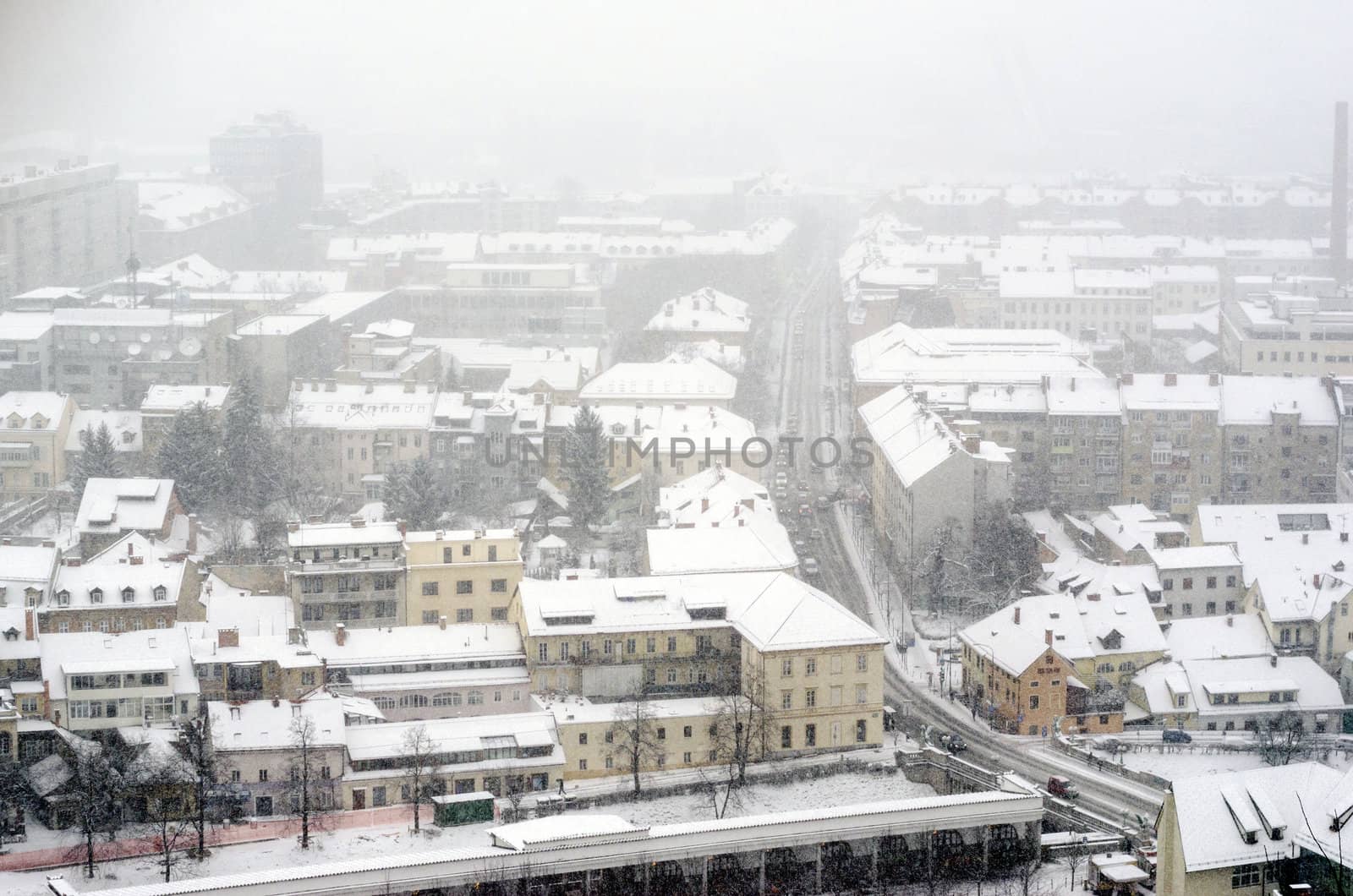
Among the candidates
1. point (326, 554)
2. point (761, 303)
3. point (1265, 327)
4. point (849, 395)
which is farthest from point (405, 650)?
point (761, 303)

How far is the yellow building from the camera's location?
26625 millimetres

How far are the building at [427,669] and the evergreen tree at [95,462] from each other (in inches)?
326

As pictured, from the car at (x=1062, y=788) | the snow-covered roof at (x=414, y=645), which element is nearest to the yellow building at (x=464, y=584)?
A: the snow-covered roof at (x=414, y=645)

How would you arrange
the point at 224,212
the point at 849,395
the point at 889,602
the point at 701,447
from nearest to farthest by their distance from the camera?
the point at 889,602
the point at 701,447
the point at 849,395
the point at 224,212

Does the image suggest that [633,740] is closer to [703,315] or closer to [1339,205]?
[703,315]

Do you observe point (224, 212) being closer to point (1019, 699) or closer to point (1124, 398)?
point (1124, 398)

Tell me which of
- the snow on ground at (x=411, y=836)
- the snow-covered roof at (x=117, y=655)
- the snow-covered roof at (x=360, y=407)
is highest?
the snow-covered roof at (x=360, y=407)

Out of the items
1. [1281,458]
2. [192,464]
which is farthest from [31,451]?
[1281,458]

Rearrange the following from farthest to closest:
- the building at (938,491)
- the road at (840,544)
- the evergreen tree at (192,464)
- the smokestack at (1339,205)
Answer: the smokestack at (1339,205) → the evergreen tree at (192,464) → the building at (938,491) → the road at (840,544)

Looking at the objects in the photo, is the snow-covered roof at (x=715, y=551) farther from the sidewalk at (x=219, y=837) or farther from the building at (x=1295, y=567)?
the building at (x=1295, y=567)

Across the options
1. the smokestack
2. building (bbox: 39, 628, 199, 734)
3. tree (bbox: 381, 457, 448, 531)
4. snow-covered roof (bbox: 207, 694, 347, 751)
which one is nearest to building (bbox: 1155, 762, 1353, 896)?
snow-covered roof (bbox: 207, 694, 347, 751)

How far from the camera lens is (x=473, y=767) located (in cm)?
2241

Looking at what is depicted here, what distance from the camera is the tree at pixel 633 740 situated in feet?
76.1

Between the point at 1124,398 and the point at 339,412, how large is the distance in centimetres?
1305
